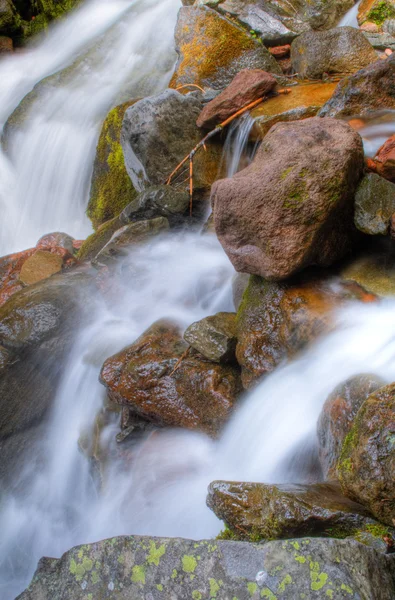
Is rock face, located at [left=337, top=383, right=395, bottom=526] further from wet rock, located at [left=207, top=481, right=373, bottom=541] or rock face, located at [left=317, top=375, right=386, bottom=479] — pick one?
rock face, located at [left=317, top=375, right=386, bottom=479]

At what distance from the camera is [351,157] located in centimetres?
333

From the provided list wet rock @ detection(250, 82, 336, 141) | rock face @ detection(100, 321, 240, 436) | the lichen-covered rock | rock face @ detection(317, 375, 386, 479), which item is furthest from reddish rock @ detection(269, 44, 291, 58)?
rock face @ detection(317, 375, 386, 479)

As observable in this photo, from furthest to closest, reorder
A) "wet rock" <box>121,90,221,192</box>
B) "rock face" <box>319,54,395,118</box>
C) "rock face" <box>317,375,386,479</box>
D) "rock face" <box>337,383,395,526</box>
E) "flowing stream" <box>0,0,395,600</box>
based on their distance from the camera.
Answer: "wet rock" <box>121,90,221,192</box> → "rock face" <box>319,54,395,118</box> → "flowing stream" <box>0,0,395,600</box> → "rock face" <box>317,375,386,479</box> → "rock face" <box>337,383,395,526</box>

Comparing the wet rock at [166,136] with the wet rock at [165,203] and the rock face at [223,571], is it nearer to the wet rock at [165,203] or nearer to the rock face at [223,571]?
the wet rock at [165,203]

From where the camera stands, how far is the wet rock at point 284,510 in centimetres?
196

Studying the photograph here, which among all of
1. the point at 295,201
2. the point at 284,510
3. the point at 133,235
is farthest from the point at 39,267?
the point at 284,510

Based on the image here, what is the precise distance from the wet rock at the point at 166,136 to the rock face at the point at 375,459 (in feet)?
15.8

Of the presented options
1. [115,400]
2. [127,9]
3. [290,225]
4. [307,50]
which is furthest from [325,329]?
[127,9]

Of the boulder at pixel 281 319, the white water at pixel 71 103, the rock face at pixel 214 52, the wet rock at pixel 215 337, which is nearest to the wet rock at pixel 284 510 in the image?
the boulder at pixel 281 319

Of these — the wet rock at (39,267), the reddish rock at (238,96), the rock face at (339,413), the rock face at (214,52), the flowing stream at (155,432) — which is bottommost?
the flowing stream at (155,432)

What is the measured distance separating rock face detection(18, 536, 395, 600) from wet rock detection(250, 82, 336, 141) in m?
4.89

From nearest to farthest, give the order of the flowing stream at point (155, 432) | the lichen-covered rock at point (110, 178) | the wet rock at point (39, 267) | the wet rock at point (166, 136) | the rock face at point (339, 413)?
the rock face at point (339, 413)
the flowing stream at point (155, 432)
the wet rock at point (166, 136)
the wet rock at point (39, 267)
the lichen-covered rock at point (110, 178)

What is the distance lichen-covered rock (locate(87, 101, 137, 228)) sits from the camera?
7883 millimetres

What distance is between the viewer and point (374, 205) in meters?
3.40
